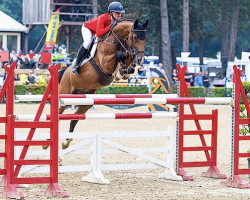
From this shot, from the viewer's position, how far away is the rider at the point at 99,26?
29.1ft

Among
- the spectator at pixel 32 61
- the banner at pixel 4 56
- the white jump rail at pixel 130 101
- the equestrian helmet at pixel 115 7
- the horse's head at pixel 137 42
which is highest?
the equestrian helmet at pixel 115 7

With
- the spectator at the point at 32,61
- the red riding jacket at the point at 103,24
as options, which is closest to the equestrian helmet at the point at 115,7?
the red riding jacket at the point at 103,24

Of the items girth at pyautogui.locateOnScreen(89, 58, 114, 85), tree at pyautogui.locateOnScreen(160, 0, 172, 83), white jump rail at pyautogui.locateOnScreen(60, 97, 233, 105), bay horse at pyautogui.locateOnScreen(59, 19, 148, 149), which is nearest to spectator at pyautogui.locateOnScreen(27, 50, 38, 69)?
tree at pyautogui.locateOnScreen(160, 0, 172, 83)

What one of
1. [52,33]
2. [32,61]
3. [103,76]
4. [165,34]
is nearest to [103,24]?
[103,76]

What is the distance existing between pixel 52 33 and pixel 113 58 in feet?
72.3

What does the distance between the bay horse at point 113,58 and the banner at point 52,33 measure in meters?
21.1

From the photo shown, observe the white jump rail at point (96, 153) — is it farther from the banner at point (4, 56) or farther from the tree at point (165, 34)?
the tree at point (165, 34)

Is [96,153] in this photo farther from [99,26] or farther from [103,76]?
[99,26]

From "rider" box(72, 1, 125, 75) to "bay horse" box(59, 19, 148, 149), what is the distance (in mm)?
86

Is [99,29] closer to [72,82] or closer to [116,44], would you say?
[116,44]

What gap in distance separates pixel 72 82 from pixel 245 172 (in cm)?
303

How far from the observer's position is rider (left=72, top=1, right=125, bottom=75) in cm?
888

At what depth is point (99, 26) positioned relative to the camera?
8.96 metres

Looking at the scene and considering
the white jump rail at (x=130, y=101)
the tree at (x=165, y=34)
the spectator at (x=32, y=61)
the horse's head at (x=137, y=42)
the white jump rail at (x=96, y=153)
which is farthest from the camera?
the tree at (x=165, y=34)
